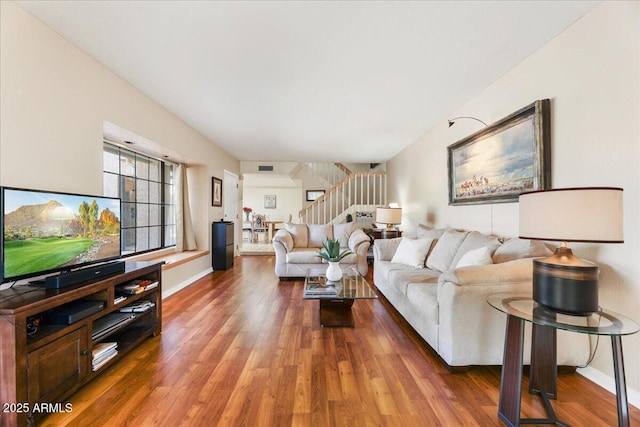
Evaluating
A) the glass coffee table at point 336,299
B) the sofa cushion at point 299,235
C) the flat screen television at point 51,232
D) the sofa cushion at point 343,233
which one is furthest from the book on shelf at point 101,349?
the sofa cushion at point 343,233

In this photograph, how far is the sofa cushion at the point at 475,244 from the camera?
2.38 meters

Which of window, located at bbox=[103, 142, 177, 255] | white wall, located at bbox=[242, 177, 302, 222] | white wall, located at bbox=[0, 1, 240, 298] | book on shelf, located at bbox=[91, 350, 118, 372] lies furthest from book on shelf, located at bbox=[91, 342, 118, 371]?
white wall, located at bbox=[242, 177, 302, 222]

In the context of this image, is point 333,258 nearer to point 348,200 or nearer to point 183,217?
point 183,217

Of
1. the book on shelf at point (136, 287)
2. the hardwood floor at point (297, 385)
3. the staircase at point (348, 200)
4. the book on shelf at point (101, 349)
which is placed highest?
the staircase at point (348, 200)

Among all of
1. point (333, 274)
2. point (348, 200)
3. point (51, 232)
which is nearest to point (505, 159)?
point (333, 274)

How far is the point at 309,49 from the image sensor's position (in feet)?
7.05

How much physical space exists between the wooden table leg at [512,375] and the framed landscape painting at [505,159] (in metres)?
1.34

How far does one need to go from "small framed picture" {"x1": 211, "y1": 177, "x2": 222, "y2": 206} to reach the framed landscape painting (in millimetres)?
4007

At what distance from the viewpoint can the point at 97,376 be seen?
183cm

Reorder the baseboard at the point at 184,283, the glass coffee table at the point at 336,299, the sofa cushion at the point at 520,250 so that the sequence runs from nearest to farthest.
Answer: the sofa cushion at the point at 520,250 → the glass coffee table at the point at 336,299 → the baseboard at the point at 184,283

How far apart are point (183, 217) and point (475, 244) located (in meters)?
4.28

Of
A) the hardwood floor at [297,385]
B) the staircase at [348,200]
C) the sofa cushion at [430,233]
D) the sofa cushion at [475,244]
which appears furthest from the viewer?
the staircase at [348,200]

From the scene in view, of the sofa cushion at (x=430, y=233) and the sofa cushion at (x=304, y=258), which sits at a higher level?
the sofa cushion at (x=430, y=233)

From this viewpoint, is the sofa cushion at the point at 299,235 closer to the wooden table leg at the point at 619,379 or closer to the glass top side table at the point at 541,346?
the glass top side table at the point at 541,346
